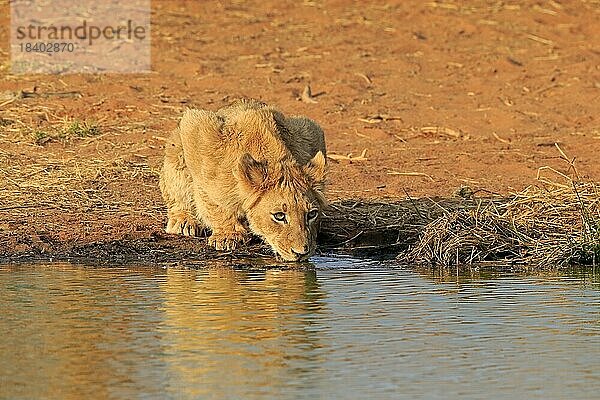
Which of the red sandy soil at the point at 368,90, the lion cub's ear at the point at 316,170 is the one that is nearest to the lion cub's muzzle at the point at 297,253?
the lion cub's ear at the point at 316,170

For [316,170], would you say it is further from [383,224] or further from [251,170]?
[383,224]

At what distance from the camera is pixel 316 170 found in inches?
320

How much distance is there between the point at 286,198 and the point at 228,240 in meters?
0.81

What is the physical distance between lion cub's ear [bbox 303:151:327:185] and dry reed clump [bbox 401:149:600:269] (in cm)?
78

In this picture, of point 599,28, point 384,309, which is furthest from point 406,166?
point 599,28

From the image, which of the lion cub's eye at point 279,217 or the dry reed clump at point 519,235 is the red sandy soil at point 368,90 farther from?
the dry reed clump at point 519,235

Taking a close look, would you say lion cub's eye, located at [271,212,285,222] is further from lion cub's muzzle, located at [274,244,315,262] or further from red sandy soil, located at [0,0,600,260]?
red sandy soil, located at [0,0,600,260]

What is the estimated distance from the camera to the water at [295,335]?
491 centimetres

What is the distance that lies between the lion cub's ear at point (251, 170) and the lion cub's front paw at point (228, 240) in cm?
69

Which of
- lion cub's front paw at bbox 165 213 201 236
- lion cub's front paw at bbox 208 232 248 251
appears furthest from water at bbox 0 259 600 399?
lion cub's front paw at bbox 165 213 201 236

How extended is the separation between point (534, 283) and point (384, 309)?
1225 mm

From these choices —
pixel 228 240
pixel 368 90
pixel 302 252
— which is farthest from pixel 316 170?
pixel 368 90

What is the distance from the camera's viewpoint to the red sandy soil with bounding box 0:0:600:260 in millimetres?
11406

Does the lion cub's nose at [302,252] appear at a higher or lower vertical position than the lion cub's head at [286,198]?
lower
